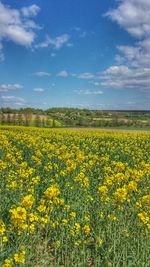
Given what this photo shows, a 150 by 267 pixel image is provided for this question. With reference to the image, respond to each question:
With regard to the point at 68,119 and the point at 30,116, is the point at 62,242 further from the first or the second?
the point at 68,119

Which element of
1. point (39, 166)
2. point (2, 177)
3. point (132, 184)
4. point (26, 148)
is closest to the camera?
point (132, 184)

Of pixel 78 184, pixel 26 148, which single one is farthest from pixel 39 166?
pixel 26 148

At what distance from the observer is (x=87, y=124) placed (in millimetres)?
64500

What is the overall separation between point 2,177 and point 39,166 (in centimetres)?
193

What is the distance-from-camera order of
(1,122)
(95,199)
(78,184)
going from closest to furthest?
(95,199) → (78,184) → (1,122)

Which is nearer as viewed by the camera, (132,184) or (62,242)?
(62,242)

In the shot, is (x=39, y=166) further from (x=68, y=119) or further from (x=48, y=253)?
(x=68, y=119)

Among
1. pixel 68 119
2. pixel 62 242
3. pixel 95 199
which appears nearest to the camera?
pixel 62 242

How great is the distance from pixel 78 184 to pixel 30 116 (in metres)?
54.2

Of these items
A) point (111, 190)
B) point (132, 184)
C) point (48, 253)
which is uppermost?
point (132, 184)

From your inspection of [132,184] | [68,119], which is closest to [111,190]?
[132,184]

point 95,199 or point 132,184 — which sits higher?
point 132,184

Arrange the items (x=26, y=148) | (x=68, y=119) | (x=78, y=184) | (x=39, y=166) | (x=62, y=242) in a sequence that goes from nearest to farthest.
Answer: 1. (x=62, y=242)
2. (x=78, y=184)
3. (x=39, y=166)
4. (x=26, y=148)
5. (x=68, y=119)

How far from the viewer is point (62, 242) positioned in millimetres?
5238
